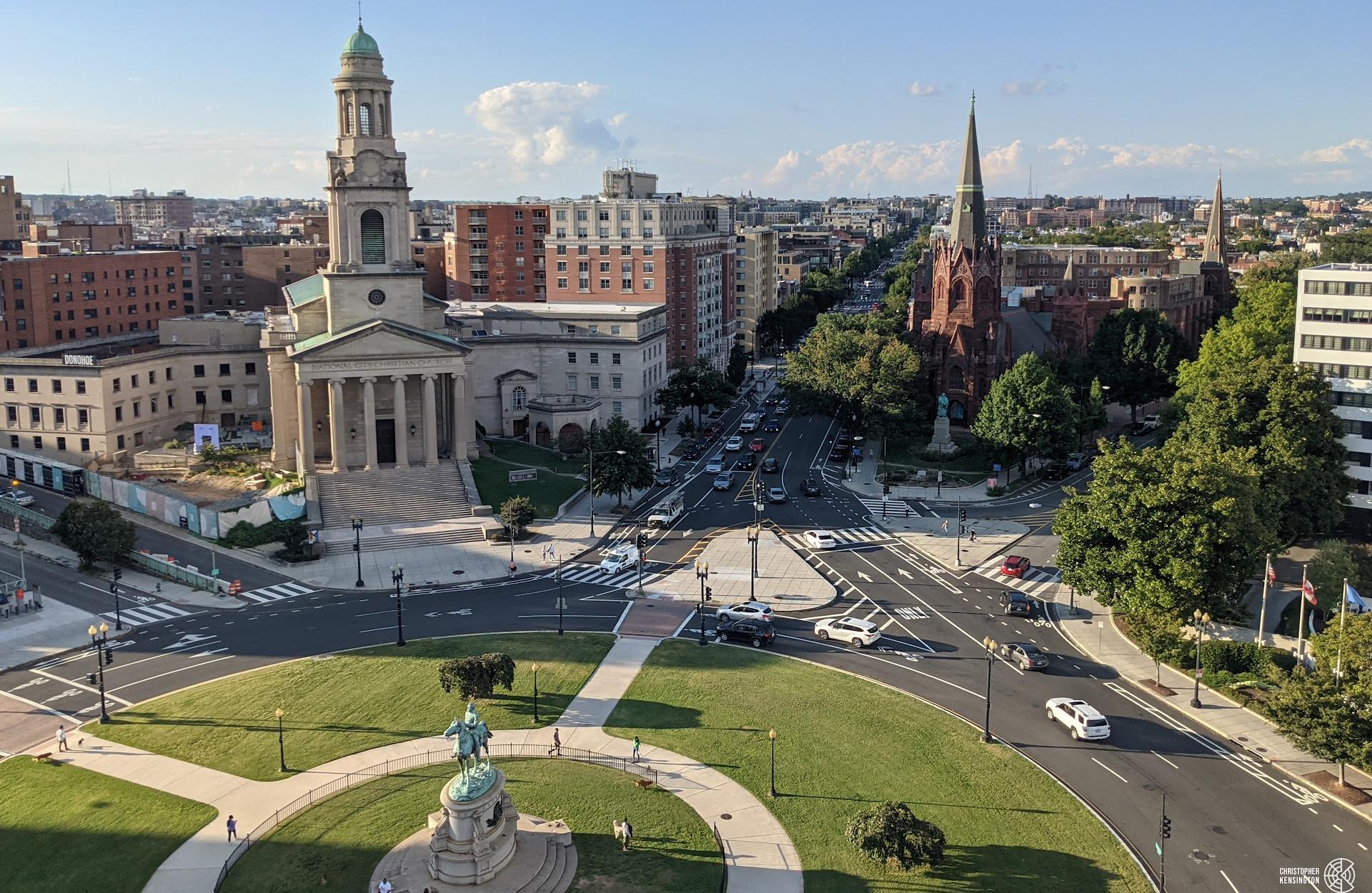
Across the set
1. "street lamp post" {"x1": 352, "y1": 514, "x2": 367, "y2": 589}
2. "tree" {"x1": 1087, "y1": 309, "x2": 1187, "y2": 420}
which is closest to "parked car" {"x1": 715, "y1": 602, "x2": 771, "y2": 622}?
"street lamp post" {"x1": 352, "y1": 514, "x2": 367, "y2": 589}

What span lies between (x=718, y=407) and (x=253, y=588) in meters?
73.0

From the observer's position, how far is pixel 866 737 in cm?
5072

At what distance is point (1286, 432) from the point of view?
76.1 meters

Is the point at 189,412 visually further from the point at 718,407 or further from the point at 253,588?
the point at 718,407

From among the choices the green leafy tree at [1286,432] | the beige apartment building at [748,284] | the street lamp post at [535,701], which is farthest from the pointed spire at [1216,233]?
the street lamp post at [535,701]

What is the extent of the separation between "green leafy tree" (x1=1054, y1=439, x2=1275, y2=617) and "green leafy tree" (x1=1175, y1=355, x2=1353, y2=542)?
34.4 ft

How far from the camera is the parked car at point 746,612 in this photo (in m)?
65.2

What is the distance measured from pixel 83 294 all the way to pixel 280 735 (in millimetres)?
101325

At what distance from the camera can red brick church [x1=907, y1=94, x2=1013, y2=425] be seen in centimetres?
11969

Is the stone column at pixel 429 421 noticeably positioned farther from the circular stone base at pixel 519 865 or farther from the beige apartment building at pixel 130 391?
the circular stone base at pixel 519 865

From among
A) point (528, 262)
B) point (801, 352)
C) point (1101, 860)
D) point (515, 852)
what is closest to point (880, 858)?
point (1101, 860)

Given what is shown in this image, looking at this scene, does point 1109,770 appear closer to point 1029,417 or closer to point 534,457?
point 1029,417

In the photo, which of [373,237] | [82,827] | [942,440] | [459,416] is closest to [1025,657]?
[82,827]

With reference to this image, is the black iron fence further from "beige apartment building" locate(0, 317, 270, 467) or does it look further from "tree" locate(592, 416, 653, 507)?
"beige apartment building" locate(0, 317, 270, 467)
